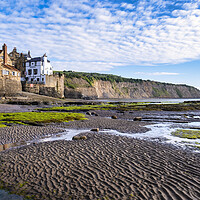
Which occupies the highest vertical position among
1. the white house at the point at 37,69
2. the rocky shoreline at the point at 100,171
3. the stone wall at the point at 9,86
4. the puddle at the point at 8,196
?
the white house at the point at 37,69

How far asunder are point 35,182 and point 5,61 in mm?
76109

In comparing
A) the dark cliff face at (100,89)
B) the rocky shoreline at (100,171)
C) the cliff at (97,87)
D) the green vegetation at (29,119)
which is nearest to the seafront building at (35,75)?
the dark cliff face at (100,89)

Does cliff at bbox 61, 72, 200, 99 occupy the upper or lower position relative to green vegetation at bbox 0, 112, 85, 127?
upper

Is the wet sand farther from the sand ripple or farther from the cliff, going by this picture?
the cliff

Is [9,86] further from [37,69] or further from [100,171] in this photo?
[100,171]

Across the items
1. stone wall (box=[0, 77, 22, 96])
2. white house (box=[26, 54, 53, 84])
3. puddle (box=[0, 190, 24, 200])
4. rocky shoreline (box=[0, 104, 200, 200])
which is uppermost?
white house (box=[26, 54, 53, 84])

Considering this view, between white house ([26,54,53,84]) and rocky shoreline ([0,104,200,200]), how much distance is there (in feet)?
255

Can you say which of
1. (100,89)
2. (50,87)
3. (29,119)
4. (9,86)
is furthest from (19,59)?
(100,89)

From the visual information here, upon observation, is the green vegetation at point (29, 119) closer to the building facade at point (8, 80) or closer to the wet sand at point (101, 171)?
the wet sand at point (101, 171)

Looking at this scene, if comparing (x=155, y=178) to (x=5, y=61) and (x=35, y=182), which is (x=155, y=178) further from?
→ (x=5, y=61)

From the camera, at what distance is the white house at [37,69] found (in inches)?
3408

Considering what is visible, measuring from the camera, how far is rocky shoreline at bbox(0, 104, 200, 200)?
24.5 feet

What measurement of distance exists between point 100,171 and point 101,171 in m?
0.05

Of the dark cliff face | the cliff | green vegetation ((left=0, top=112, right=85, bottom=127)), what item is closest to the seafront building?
the dark cliff face
